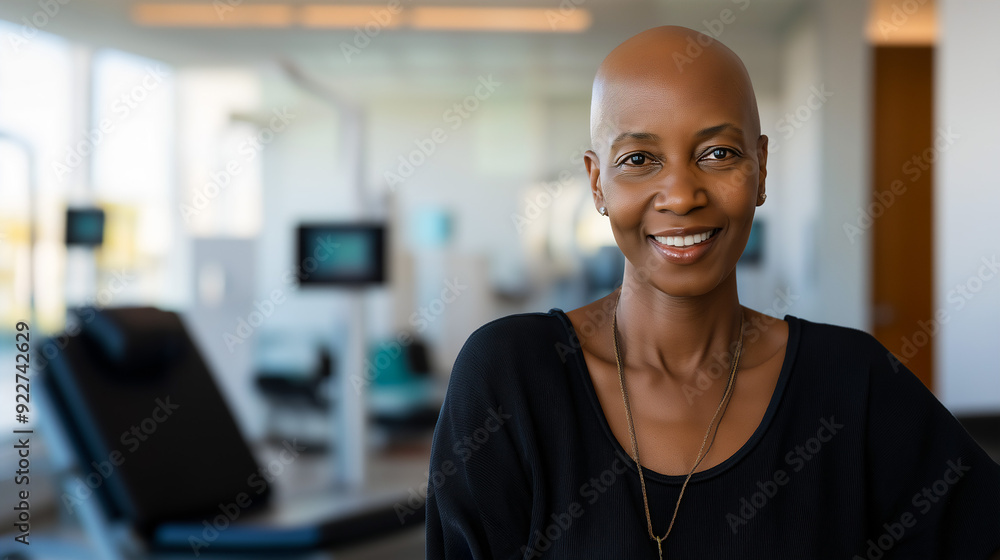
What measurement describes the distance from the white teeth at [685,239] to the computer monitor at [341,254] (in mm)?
2705

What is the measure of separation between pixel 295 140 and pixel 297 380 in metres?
3.21

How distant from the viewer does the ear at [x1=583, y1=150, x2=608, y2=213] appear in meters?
0.79

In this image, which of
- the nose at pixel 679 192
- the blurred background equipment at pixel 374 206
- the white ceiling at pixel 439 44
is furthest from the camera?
the white ceiling at pixel 439 44

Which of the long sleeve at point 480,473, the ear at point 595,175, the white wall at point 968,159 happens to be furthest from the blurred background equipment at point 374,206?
the ear at point 595,175

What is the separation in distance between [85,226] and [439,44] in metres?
2.84

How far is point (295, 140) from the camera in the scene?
7422 millimetres

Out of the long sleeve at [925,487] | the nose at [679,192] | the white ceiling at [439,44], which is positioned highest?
the white ceiling at [439,44]

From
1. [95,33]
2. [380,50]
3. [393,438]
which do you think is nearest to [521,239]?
[380,50]

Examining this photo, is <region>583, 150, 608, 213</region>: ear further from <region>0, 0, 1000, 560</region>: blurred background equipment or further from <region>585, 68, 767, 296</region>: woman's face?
<region>0, 0, 1000, 560</region>: blurred background equipment

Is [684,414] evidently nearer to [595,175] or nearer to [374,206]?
[595,175]

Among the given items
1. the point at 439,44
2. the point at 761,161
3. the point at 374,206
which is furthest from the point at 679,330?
the point at 439,44

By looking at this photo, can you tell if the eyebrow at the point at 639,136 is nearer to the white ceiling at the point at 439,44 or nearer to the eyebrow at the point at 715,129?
the eyebrow at the point at 715,129

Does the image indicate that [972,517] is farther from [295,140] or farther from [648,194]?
[295,140]

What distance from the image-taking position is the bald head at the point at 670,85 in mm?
710
